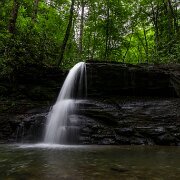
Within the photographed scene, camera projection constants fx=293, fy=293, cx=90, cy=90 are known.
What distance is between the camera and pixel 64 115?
1051 cm

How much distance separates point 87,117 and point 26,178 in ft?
20.1

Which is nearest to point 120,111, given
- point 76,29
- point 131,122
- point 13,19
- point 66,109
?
point 131,122

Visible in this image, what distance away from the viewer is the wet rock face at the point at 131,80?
1198 cm

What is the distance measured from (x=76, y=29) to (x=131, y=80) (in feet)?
43.2

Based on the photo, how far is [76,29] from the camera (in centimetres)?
2409

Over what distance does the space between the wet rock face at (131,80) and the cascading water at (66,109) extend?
396mm

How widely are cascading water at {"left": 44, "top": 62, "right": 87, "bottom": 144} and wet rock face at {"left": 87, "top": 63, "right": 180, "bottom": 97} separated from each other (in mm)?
396

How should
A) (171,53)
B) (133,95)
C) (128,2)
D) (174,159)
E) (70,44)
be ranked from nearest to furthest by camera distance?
(174,159) < (133,95) < (171,53) < (70,44) < (128,2)

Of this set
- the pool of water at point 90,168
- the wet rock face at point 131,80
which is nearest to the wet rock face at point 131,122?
the wet rock face at point 131,80

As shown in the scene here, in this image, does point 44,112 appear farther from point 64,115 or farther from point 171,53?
point 171,53

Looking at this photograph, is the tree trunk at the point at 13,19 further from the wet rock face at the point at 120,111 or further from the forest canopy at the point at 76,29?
the wet rock face at the point at 120,111

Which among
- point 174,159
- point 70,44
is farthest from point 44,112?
point 70,44

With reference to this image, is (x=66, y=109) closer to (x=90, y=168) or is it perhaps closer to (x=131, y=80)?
(x=131, y=80)

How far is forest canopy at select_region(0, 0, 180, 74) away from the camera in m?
13.5
